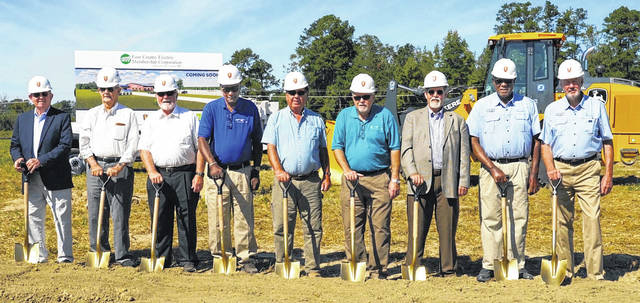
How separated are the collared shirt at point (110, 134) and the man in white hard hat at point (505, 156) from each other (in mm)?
3534

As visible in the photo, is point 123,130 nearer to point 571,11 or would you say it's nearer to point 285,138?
point 285,138

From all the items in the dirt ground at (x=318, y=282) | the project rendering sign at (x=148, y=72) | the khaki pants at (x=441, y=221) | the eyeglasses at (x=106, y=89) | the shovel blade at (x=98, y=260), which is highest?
the project rendering sign at (x=148, y=72)

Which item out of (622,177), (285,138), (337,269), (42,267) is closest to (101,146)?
(42,267)

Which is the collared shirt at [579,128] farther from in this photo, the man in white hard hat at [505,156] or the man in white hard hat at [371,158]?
the man in white hard hat at [371,158]

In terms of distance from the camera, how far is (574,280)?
555 cm

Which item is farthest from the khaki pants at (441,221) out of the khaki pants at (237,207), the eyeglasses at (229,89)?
the eyeglasses at (229,89)

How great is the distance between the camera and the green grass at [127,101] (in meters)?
17.3

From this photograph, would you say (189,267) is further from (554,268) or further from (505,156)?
(554,268)

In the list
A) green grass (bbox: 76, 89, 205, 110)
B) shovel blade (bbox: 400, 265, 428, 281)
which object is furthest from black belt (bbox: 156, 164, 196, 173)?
green grass (bbox: 76, 89, 205, 110)

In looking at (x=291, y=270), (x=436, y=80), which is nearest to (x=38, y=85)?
(x=291, y=270)

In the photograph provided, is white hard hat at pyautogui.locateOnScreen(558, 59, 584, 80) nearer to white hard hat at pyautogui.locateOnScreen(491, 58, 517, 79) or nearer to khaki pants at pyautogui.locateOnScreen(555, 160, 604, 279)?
white hard hat at pyautogui.locateOnScreen(491, 58, 517, 79)

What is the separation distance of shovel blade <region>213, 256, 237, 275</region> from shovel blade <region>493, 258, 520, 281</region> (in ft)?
8.50

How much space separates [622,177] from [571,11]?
4090 cm

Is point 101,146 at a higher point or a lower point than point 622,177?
higher
